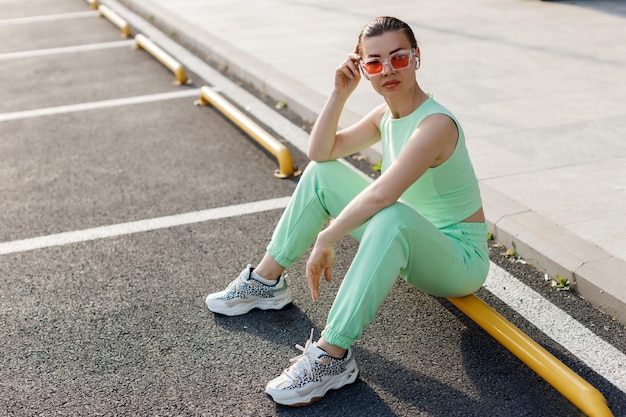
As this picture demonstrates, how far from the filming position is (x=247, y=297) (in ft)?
12.9

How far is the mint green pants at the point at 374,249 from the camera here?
3.16 metres

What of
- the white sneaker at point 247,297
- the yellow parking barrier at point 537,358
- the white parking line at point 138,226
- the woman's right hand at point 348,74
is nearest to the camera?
the yellow parking barrier at point 537,358

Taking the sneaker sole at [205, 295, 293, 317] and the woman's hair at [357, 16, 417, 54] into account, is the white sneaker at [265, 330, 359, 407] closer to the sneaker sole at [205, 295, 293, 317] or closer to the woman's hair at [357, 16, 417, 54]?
the sneaker sole at [205, 295, 293, 317]

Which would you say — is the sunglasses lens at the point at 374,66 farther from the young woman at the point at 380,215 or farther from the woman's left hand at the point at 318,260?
the woman's left hand at the point at 318,260

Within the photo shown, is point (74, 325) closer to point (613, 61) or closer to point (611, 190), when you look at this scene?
point (611, 190)

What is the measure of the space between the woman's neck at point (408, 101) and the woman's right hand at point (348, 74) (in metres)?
0.22

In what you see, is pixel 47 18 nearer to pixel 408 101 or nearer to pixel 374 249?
pixel 408 101

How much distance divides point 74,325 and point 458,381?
1.78 m

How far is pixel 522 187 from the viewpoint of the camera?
5.00 metres

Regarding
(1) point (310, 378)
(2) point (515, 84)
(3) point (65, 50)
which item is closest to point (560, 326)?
(1) point (310, 378)

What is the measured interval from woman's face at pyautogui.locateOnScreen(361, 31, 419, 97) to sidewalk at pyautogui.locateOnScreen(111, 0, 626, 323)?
49.6 inches

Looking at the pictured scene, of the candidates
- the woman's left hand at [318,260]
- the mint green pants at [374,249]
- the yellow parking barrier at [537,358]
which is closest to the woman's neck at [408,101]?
the mint green pants at [374,249]

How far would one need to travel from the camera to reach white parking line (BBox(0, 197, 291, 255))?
194 inches

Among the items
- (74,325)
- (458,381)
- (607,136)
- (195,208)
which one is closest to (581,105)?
(607,136)
